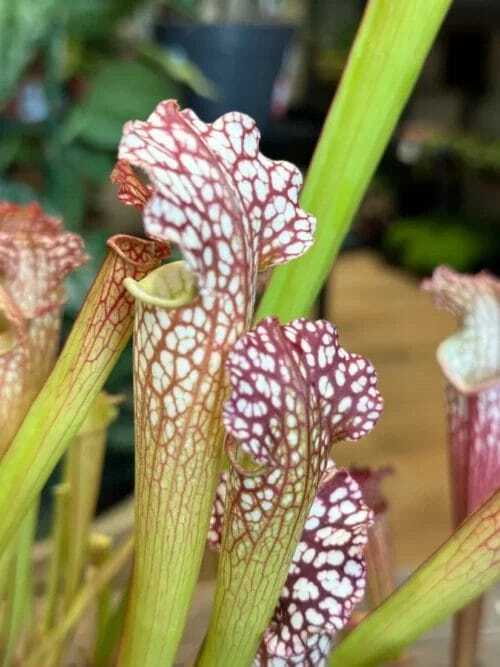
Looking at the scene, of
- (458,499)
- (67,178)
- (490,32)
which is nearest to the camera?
(458,499)

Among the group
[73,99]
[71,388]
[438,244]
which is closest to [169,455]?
[71,388]

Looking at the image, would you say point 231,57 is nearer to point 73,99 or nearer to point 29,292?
point 73,99

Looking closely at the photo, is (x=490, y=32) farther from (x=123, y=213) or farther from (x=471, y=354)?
(x=471, y=354)

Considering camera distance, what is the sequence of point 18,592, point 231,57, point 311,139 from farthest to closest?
point 311,139, point 231,57, point 18,592

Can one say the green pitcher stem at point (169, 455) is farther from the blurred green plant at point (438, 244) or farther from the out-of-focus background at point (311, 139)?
the blurred green plant at point (438, 244)

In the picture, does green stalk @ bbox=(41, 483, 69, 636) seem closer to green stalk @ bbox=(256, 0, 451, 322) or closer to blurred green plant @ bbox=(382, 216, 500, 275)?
green stalk @ bbox=(256, 0, 451, 322)

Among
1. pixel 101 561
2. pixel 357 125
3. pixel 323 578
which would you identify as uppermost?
pixel 357 125

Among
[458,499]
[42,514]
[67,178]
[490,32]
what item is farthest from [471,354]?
[490,32]

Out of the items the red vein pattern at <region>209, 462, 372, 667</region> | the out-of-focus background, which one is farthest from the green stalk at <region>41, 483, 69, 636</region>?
the out-of-focus background
